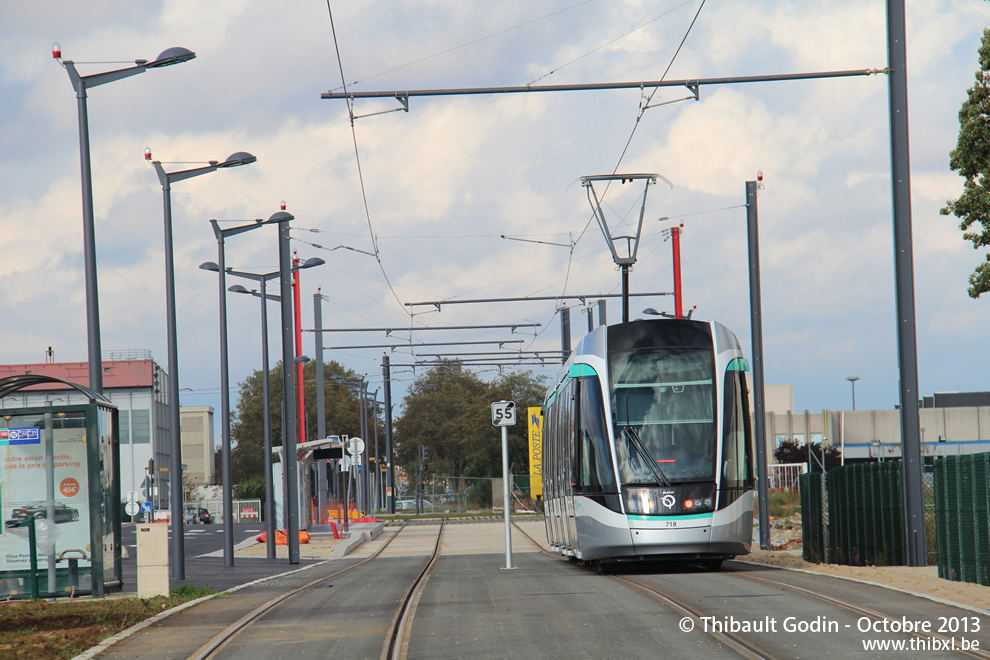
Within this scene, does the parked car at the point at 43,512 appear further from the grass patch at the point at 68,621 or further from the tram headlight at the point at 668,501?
the tram headlight at the point at 668,501

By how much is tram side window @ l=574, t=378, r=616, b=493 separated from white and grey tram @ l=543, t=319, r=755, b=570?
0.01 meters

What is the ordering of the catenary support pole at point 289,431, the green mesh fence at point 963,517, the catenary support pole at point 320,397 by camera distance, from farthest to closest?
the catenary support pole at point 320,397, the catenary support pole at point 289,431, the green mesh fence at point 963,517

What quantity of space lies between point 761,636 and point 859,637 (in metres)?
0.73

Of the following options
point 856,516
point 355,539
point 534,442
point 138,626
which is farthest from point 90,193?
point 355,539

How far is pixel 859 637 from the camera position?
9273 mm

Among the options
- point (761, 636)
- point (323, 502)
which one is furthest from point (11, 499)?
point (323, 502)

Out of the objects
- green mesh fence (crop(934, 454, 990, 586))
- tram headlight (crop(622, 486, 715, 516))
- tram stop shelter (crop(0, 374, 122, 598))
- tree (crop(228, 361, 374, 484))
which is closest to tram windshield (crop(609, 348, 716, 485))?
tram headlight (crop(622, 486, 715, 516))

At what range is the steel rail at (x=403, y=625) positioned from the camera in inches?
372

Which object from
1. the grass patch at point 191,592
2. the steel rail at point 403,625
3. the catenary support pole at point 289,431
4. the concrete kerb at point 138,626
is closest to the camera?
the steel rail at point 403,625

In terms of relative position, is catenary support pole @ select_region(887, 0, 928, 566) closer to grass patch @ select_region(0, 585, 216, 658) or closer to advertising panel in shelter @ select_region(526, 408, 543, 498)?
grass patch @ select_region(0, 585, 216, 658)

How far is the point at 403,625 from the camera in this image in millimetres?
11188

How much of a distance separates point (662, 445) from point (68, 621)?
7781 mm

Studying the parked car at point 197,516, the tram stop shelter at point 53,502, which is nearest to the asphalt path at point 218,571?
the tram stop shelter at point 53,502

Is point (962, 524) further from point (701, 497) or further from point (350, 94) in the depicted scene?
point (350, 94)
